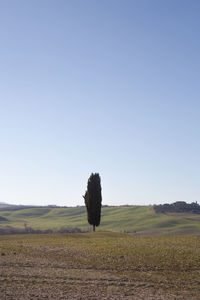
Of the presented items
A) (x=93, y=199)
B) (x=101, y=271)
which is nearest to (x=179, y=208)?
(x=93, y=199)

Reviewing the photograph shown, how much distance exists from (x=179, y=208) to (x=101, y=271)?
160446 millimetres

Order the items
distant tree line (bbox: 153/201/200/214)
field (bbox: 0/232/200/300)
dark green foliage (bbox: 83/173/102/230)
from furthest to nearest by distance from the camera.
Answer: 1. distant tree line (bbox: 153/201/200/214)
2. dark green foliage (bbox: 83/173/102/230)
3. field (bbox: 0/232/200/300)

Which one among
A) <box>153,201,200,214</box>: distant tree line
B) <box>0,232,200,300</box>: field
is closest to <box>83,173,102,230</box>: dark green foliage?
<box>0,232,200,300</box>: field

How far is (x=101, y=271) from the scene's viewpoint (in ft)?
85.3

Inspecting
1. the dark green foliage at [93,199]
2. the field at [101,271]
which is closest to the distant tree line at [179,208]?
the dark green foliage at [93,199]

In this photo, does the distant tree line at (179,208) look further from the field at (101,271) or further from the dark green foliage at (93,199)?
the field at (101,271)

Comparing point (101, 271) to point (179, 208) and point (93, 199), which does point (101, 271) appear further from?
point (179, 208)

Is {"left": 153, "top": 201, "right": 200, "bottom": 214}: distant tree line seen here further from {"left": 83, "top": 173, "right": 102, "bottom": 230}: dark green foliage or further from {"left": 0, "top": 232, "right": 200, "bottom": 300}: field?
{"left": 0, "top": 232, "right": 200, "bottom": 300}: field

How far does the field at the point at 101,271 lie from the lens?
20.1m

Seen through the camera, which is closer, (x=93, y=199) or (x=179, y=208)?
(x=93, y=199)

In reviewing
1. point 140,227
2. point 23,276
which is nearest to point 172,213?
point 140,227

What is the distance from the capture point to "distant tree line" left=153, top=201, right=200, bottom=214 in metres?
176

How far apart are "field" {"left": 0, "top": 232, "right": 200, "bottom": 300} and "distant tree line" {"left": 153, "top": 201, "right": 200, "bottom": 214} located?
14418 centimetres

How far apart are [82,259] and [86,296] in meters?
11.2
